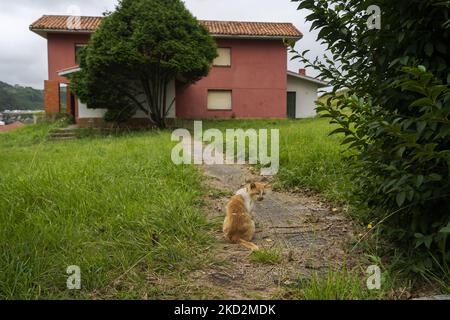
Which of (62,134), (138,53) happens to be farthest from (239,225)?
(62,134)

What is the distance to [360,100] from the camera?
2863mm

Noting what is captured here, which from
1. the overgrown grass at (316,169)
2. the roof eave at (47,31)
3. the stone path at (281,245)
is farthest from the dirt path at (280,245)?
the roof eave at (47,31)

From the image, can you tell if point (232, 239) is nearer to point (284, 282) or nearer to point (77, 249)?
point (284, 282)

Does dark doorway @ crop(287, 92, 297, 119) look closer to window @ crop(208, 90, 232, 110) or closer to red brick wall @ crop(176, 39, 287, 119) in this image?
red brick wall @ crop(176, 39, 287, 119)

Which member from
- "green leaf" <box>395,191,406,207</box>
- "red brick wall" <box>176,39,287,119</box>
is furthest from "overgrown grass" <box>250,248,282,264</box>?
"red brick wall" <box>176,39,287,119</box>

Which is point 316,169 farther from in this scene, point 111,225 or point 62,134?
point 62,134

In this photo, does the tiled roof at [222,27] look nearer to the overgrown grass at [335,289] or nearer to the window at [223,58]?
the window at [223,58]

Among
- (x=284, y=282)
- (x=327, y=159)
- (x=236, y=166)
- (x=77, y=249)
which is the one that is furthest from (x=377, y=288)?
(x=236, y=166)

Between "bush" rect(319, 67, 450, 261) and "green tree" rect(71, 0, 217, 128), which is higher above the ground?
"green tree" rect(71, 0, 217, 128)

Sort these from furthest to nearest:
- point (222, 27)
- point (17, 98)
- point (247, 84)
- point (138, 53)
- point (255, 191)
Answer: point (17, 98) < point (247, 84) < point (222, 27) < point (138, 53) < point (255, 191)

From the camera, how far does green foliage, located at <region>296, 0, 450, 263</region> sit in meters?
2.22

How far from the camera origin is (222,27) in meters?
21.6

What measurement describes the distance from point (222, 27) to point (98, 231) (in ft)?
65.3

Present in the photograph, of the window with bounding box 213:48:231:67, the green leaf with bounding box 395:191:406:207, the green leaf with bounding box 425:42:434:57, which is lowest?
the green leaf with bounding box 395:191:406:207
